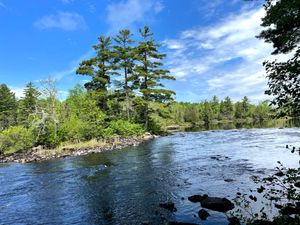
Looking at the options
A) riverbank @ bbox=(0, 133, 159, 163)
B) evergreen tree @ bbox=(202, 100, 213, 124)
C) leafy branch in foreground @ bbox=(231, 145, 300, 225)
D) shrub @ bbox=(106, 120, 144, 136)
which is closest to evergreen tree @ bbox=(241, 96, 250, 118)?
evergreen tree @ bbox=(202, 100, 213, 124)

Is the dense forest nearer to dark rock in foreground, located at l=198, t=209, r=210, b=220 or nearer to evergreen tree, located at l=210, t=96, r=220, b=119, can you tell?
dark rock in foreground, located at l=198, t=209, r=210, b=220

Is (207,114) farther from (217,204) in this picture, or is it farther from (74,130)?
(217,204)

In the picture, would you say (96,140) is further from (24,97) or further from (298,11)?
(24,97)

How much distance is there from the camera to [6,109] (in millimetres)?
65500

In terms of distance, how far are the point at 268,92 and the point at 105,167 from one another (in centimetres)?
1445

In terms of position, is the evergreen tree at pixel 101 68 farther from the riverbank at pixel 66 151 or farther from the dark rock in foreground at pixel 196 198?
the dark rock in foreground at pixel 196 198

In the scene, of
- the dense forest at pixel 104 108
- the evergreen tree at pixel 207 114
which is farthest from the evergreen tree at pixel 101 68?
the evergreen tree at pixel 207 114

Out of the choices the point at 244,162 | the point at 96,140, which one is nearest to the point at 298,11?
the point at 244,162

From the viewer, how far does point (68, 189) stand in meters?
14.1

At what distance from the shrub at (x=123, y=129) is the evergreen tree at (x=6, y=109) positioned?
31189 millimetres

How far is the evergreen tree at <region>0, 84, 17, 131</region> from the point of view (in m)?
61.5

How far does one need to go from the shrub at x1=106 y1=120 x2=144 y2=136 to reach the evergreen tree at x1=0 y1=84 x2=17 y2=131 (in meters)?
31.2

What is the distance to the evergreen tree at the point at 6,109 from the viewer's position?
6150 centimetres

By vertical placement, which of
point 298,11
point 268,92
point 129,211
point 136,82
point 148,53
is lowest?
point 129,211
